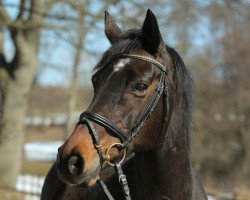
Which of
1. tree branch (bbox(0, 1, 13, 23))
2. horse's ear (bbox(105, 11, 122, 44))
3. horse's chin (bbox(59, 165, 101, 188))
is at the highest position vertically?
tree branch (bbox(0, 1, 13, 23))

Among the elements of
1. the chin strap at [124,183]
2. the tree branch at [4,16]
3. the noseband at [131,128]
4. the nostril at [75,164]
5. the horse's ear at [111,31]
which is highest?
the tree branch at [4,16]

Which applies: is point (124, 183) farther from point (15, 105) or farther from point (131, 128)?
point (15, 105)

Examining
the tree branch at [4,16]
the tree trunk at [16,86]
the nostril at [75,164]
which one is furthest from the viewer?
the tree trunk at [16,86]

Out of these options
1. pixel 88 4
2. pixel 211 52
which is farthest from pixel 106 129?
pixel 211 52

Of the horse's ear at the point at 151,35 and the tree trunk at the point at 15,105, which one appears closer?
the horse's ear at the point at 151,35

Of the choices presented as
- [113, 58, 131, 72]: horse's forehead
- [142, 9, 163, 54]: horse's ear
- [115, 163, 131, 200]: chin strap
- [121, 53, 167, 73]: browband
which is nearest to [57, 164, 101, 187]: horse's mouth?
[115, 163, 131, 200]: chin strap

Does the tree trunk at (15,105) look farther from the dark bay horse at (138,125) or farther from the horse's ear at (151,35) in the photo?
the horse's ear at (151,35)

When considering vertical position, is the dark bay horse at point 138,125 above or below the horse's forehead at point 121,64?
below

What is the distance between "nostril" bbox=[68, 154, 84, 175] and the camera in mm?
2490

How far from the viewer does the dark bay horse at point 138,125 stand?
2.59 meters

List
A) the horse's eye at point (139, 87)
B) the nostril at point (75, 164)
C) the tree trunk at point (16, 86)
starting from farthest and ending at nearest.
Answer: the tree trunk at point (16, 86)
the horse's eye at point (139, 87)
the nostril at point (75, 164)

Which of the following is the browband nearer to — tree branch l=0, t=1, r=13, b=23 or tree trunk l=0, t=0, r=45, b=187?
tree branch l=0, t=1, r=13, b=23

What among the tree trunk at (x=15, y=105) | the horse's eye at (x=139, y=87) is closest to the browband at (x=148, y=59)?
the horse's eye at (x=139, y=87)

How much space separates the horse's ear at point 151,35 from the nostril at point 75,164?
0.89 metres
